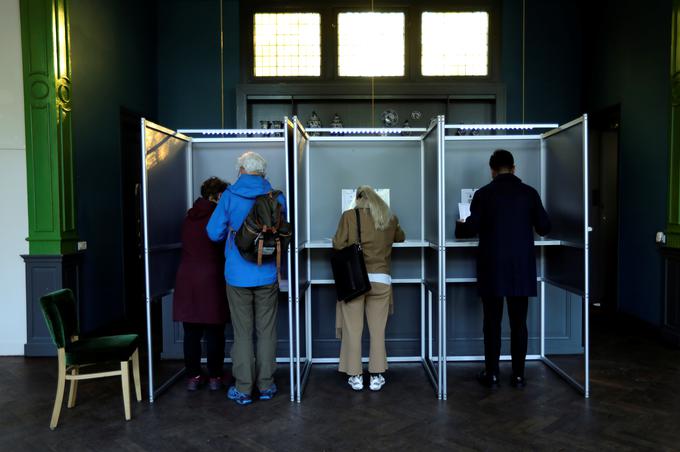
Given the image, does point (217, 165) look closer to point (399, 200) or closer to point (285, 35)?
point (399, 200)

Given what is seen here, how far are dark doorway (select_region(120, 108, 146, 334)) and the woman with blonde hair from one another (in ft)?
10.1

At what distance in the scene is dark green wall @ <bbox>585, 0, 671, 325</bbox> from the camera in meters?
5.14

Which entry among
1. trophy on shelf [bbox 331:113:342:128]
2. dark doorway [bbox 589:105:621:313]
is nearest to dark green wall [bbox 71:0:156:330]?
trophy on shelf [bbox 331:113:342:128]

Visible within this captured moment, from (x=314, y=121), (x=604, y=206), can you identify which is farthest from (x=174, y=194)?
(x=604, y=206)

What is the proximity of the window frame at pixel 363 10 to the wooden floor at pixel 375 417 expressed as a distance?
4411mm

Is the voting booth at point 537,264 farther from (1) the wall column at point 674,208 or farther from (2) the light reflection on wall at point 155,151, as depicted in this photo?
(2) the light reflection on wall at point 155,151

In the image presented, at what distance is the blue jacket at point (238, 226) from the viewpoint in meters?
3.32

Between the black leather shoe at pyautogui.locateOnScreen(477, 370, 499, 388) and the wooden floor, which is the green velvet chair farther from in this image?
the black leather shoe at pyautogui.locateOnScreen(477, 370, 499, 388)

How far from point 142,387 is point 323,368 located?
1358mm

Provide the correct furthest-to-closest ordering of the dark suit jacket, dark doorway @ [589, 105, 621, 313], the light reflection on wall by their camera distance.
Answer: dark doorway @ [589, 105, 621, 313] → the dark suit jacket → the light reflection on wall

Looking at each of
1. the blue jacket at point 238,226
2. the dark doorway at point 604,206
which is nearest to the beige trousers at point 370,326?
the blue jacket at point 238,226

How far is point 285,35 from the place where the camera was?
23.7 ft

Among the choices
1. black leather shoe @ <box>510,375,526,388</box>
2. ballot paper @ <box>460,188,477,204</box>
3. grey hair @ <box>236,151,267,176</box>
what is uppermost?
grey hair @ <box>236,151,267,176</box>

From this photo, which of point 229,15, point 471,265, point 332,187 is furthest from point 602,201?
point 229,15
